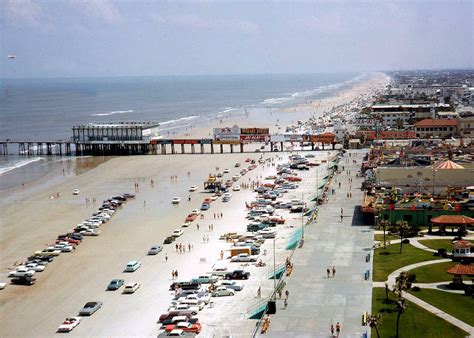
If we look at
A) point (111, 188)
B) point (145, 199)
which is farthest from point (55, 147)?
point (145, 199)

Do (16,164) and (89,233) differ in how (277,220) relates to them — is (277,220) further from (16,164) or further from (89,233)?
(16,164)

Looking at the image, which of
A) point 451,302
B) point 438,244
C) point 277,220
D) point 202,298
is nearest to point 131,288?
point 202,298

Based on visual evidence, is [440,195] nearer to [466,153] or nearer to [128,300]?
[466,153]

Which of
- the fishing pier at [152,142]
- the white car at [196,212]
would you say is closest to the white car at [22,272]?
the white car at [196,212]

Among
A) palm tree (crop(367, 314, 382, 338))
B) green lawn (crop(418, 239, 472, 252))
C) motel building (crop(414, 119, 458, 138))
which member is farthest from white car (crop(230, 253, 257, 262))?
motel building (crop(414, 119, 458, 138))

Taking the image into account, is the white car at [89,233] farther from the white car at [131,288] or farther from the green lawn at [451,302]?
the green lawn at [451,302]

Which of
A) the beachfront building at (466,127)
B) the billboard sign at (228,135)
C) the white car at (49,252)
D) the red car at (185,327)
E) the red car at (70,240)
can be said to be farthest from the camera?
the billboard sign at (228,135)
